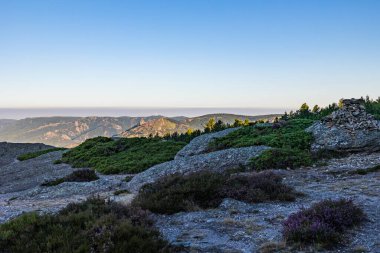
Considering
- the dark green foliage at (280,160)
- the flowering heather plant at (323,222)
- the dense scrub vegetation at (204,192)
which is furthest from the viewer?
the dark green foliage at (280,160)

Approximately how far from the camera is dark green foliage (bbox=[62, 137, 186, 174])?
36969mm

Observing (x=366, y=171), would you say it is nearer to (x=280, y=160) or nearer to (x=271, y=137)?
(x=280, y=160)

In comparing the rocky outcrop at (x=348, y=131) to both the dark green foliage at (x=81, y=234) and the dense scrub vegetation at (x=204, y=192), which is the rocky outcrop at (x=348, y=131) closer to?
the dense scrub vegetation at (x=204, y=192)

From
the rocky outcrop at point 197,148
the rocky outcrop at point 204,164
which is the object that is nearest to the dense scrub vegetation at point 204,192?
the rocky outcrop at point 204,164

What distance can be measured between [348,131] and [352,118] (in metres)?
1.96

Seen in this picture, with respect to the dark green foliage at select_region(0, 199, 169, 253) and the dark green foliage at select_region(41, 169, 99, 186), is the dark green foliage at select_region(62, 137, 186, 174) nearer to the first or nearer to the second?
the dark green foliage at select_region(41, 169, 99, 186)

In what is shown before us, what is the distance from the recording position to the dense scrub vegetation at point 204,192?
1427cm

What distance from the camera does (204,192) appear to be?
49.9ft

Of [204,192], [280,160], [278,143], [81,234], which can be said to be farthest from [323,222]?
[278,143]

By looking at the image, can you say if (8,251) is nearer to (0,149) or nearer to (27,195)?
(27,195)

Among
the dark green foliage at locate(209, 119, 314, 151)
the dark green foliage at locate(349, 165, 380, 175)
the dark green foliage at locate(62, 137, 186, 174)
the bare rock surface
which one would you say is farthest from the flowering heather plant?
the dark green foliage at locate(62, 137, 186, 174)

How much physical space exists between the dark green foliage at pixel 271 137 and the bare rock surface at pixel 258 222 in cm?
1112

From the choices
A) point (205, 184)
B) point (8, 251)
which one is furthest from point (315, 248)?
point (8, 251)

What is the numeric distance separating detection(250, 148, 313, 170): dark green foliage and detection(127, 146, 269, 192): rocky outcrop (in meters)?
1.30
